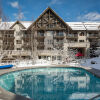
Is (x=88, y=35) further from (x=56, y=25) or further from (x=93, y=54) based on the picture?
(x=56, y=25)

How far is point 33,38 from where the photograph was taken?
29141 mm

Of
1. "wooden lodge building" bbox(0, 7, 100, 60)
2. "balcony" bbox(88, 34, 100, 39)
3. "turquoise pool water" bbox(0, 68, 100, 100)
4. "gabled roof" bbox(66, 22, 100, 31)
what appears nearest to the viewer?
"turquoise pool water" bbox(0, 68, 100, 100)

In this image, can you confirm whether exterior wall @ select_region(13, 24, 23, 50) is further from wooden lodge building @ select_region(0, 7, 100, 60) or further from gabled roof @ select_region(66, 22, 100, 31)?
gabled roof @ select_region(66, 22, 100, 31)

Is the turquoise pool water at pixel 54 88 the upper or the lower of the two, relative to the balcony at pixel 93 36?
lower

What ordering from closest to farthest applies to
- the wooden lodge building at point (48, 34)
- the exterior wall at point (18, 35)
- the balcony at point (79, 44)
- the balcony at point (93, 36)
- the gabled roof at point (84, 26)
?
the balcony at point (79, 44)
the wooden lodge building at point (48, 34)
the balcony at point (93, 36)
the exterior wall at point (18, 35)
the gabled roof at point (84, 26)

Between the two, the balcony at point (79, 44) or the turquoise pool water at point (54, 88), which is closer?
the turquoise pool water at point (54, 88)

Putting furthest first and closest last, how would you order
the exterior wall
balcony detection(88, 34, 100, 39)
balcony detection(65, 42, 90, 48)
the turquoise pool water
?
the exterior wall < balcony detection(88, 34, 100, 39) < balcony detection(65, 42, 90, 48) < the turquoise pool water

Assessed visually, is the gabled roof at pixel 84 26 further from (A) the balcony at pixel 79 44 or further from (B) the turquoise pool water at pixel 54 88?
(B) the turquoise pool water at pixel 54 88

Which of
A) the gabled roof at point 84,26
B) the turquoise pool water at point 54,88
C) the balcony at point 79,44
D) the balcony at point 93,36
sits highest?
the gabled roof at point 84,26

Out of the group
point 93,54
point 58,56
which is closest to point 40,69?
point 58,56

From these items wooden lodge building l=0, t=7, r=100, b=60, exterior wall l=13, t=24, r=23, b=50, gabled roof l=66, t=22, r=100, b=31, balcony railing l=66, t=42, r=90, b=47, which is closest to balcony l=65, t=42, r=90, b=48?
balcony railing l=66, t=42, r=90, b=47

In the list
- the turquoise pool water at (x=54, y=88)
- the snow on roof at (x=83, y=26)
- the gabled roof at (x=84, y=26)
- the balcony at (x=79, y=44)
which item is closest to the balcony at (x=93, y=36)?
the gabled roof at (x=84, y=26)

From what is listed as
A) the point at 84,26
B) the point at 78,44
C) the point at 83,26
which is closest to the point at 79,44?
the point at 78,44

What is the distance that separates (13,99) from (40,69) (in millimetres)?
12399
